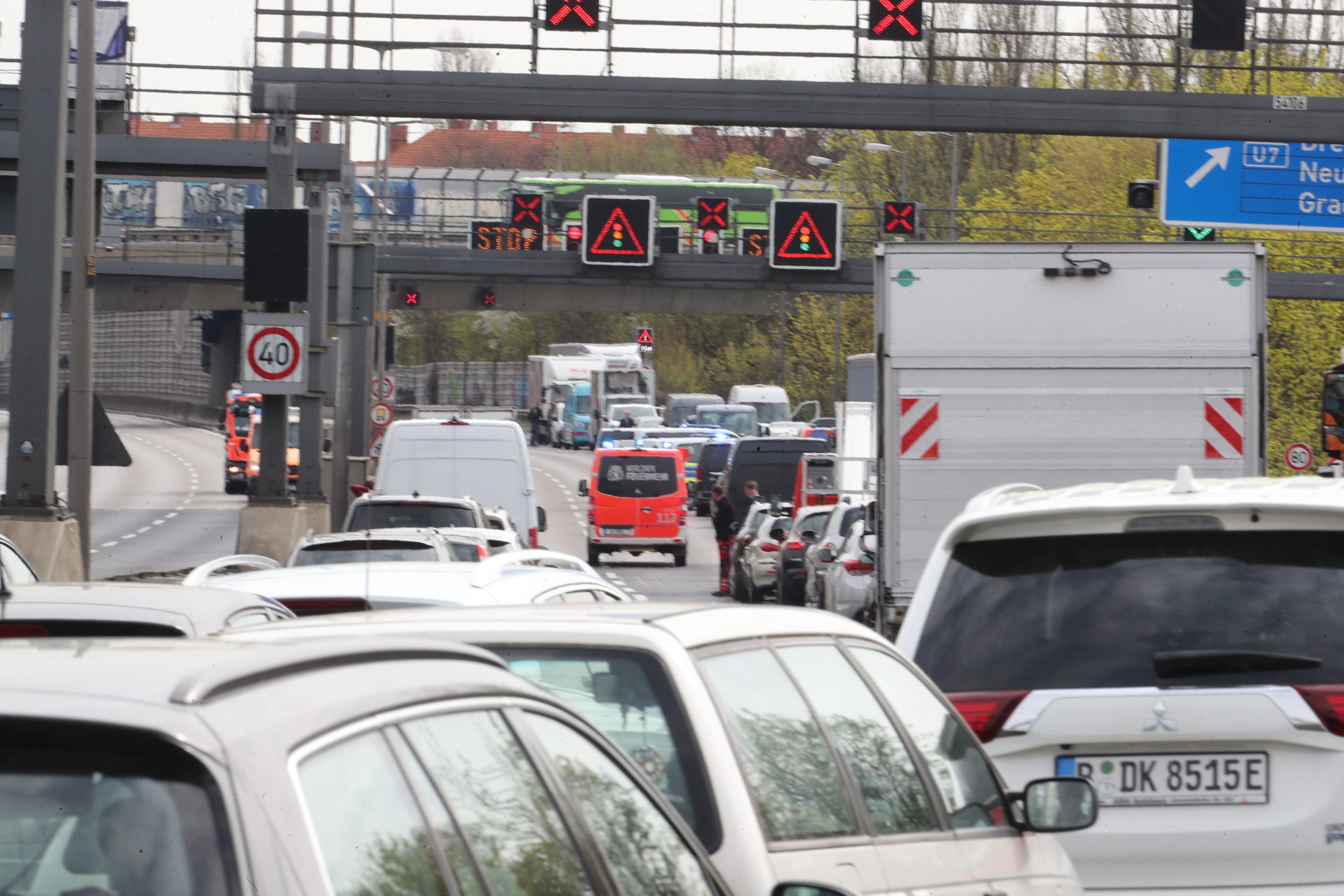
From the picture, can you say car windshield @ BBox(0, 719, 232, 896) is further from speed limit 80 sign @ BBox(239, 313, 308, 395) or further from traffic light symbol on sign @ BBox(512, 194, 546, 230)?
traffic light symbol on sign @ BBox(512, 194, 546, 230)

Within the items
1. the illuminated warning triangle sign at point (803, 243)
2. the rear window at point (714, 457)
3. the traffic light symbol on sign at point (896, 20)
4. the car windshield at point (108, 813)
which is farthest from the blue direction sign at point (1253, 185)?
the car windshield at point (108, 813)

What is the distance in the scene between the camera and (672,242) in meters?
64.7

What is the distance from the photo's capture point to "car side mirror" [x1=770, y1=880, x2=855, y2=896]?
340cm

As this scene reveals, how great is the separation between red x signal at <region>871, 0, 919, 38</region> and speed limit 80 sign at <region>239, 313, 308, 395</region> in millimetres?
7056

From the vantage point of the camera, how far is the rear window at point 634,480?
1519 inches

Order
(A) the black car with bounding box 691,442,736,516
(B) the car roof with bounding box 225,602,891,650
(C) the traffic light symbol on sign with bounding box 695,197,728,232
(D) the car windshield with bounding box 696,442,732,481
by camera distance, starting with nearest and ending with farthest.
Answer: (B) the car roof with bounding box 225,602,891,650 < (C) the traffic light symbol on sign with bounding box 695,197,728,232 < (A) the black car with bounding box 691,442,736,516 < (D) the car windshield with bounding box 696,442,732,481

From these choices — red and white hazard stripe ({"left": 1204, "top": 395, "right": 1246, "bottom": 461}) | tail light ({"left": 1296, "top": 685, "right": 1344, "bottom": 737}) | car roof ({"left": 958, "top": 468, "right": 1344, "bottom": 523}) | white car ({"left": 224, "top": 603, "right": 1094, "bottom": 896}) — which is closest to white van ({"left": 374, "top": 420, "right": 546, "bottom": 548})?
red and white hazard stripe ({"left": 1204, "top": 395, "right": 1246, "bottom": 461})

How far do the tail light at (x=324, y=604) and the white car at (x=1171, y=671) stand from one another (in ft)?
11.5

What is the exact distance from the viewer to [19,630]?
6227 mm

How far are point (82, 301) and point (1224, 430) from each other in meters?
11.3

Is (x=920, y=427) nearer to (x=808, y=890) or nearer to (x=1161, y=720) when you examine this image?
(x=1161, y=720)

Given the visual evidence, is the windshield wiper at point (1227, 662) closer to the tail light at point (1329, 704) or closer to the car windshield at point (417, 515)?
the tail light at point (1329, 704)

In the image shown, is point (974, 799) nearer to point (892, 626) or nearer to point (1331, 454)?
point (892, 626)

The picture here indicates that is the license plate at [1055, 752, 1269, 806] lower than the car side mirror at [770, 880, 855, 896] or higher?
lower
